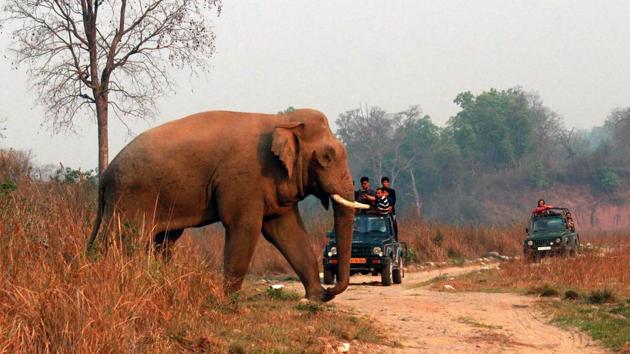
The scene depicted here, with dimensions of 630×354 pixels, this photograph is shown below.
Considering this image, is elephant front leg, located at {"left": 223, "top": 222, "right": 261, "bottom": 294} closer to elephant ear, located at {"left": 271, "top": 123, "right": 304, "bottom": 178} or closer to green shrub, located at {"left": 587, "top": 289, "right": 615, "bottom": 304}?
elephant ear, located at {"left": 271, "top": 123, "right": 304, "bottom": 178}

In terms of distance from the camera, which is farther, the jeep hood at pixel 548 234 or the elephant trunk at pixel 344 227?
the jeep hood at pixel 548 234

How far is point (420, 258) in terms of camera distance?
26484 millimetres

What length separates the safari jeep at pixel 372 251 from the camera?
18.0 metres

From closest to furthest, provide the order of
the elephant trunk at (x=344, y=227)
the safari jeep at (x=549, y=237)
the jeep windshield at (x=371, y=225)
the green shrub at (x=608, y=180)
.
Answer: the elephant trunk at (x=344, y=227), the jeep windshield at (x=371, y=225), the safari jeep at (x=549, y=237), the green shrub at (x=608, y=180)

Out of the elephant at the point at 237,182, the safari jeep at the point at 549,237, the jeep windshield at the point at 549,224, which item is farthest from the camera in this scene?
the jeep windshield at the point at 549,224

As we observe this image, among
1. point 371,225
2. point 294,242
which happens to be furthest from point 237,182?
point 371,225

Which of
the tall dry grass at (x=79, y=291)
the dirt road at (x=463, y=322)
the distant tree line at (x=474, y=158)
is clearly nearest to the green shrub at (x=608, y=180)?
the distant tree line at (x=474, y=158)

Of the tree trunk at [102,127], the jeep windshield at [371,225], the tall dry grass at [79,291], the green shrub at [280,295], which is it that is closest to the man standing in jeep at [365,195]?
the jeep windshield at [371,225]

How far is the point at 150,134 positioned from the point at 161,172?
656 millimetres

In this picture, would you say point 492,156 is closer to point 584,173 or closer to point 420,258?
point 584,173

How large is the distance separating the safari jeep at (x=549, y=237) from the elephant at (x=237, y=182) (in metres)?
11.5

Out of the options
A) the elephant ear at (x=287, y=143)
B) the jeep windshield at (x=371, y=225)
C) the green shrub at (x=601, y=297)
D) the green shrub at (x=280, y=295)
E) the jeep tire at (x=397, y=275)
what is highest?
the elephant ear at (x=287, y=143)

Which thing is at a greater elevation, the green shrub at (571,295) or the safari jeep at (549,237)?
the safari jeep at (549,237)

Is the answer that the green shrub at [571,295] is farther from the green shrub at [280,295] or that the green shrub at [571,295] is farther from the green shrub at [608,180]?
the green shrub at [608,180]
